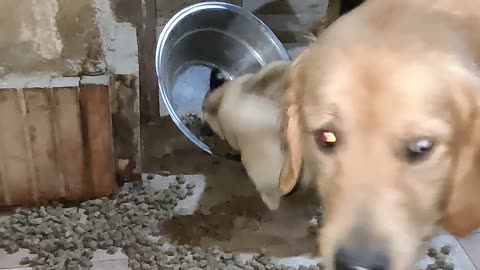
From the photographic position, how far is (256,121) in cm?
234

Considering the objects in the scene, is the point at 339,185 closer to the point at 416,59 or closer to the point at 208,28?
the point at 416,59

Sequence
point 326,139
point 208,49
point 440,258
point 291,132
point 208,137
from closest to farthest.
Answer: point 326,139
point 291,132
point 440,258
point 208,137
point 208,49

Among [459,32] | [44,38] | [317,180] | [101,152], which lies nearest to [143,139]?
[101,152]

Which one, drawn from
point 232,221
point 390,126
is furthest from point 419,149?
point 232,221

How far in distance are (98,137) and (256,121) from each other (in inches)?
17.4

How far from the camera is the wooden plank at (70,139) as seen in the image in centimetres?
217

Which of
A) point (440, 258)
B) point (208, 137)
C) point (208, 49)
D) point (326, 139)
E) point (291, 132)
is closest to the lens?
point (326, 139)

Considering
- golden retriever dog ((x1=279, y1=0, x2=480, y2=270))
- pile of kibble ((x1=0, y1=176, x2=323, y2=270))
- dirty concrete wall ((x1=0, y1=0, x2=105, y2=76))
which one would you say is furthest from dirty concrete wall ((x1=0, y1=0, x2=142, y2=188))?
golden retriever dog ((x1=279, y1=0, x2=480, y2=270))

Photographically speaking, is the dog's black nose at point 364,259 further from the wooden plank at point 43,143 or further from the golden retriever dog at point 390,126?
the wooden plank at point 43,143

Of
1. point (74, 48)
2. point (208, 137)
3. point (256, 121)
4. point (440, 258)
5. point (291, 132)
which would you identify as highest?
point (74, 48)

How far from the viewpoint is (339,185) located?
154 cm

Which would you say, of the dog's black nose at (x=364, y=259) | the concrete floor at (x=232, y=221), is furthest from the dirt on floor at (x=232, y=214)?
the dog's black nose at (x=364, y=259)

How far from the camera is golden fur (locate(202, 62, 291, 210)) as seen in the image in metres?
2.26

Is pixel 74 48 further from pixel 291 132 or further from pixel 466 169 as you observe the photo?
pixel 466 169
